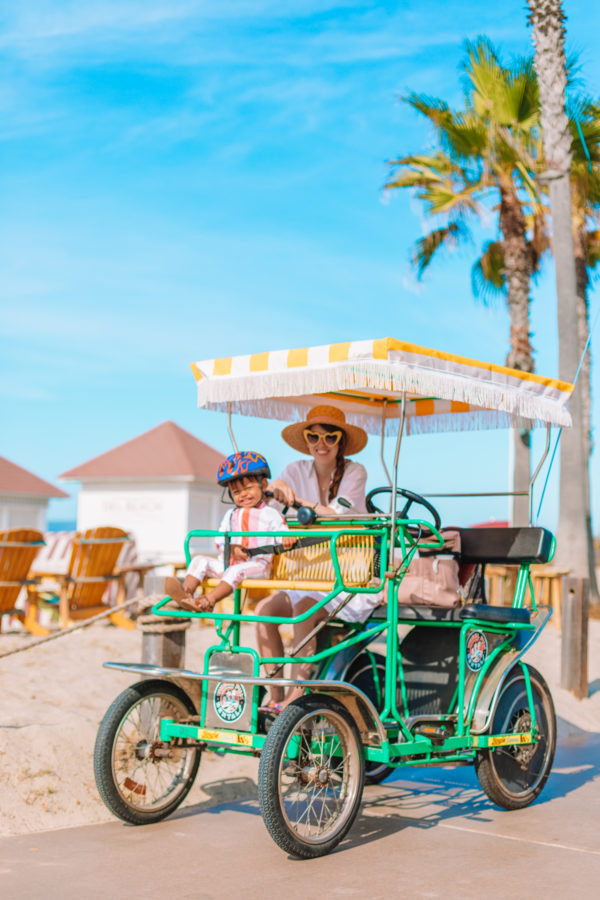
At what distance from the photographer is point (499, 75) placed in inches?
643

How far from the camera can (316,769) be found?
15.1ft

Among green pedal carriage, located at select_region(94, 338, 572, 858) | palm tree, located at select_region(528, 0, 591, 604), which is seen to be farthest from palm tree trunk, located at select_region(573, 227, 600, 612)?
green pedal carriage, located at select_region(94, 338, 572, 858)

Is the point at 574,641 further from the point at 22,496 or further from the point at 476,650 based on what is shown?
the point at 22,496

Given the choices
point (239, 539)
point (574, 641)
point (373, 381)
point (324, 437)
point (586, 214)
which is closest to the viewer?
point (373, 381)

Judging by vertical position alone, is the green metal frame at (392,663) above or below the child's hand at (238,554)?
below

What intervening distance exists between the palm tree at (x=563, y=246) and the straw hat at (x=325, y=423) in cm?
831

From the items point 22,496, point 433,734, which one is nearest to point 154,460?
point 22,496

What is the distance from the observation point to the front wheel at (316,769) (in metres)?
4.38

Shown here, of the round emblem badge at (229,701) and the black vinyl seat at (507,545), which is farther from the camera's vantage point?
the black vinyl seat at (507,545)

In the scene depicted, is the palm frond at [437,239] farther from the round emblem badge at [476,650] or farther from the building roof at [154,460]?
the round emblem badge at [476,650]

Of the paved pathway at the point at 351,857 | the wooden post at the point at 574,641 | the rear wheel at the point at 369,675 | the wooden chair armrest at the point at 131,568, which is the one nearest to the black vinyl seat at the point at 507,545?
the rear wheel at the point at 369,675

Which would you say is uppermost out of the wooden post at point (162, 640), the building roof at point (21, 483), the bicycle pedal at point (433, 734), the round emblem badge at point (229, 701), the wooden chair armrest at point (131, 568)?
the building roof at point (21, 483)

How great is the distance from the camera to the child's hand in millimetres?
5145

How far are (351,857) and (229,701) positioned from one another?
2.91 ft
